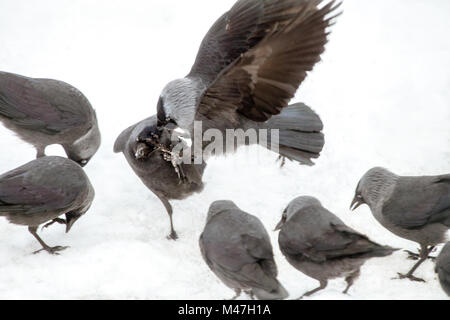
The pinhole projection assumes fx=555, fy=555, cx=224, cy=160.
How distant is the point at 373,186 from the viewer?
15.5 feet

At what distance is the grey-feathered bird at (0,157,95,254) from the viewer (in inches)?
170

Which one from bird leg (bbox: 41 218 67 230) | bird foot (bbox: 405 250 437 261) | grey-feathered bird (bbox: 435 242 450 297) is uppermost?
grey-feathered bird (bbox: 435 242 450 297)

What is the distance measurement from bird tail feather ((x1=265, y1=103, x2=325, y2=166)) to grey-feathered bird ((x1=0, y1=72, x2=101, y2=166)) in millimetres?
1820

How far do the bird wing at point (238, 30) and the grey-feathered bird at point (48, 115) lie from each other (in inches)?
45.9

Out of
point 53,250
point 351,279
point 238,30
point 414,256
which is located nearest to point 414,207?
point 414,256

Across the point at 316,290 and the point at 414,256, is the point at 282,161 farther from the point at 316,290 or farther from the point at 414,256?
the point at 316,290

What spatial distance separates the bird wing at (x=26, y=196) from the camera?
4.30m

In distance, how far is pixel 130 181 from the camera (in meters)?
5.45

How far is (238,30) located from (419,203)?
2210 mm

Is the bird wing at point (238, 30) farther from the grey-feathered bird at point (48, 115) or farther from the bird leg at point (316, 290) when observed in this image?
the bird leg at point (316, 290)

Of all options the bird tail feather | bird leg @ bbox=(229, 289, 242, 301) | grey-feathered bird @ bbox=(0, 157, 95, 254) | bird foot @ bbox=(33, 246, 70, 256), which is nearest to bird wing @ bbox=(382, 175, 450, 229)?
the bird tail feather

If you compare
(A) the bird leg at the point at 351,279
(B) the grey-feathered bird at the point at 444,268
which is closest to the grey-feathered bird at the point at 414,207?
(B) the grey-feathered bird at the point at 444,268

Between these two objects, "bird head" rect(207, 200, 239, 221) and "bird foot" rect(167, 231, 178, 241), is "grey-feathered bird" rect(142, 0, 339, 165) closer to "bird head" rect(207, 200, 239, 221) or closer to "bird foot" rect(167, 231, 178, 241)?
"bird head" rect(207, 200, 239, 221)

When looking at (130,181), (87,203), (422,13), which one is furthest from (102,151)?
(422,13)
